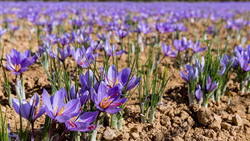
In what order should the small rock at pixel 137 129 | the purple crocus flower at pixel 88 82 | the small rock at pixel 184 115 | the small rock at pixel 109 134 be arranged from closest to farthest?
the purple crocus flower at pixel 88 82
the small rock at pixel 109 134
the small rock at pixel 137 129
the small rock at pixel 184 115

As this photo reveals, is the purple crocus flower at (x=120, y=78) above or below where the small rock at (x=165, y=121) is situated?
above

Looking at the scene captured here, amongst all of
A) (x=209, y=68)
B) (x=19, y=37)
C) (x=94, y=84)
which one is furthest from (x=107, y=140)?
(x=19, y=37)

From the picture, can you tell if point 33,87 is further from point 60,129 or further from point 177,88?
point 177,88

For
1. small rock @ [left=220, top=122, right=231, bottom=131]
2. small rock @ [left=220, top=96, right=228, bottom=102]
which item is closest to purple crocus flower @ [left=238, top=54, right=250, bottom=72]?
small rock @ [left=220, top=96, right=228, bottom=102]

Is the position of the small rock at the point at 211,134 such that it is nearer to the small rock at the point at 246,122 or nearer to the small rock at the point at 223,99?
the small rock at the point at 246,122

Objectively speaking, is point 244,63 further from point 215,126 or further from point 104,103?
point 104,103

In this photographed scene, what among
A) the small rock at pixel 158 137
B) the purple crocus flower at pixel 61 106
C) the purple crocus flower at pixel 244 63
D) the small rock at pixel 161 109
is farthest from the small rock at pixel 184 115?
→ the purple crocus flower at pixel 61 106

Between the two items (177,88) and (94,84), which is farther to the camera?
(177,88)

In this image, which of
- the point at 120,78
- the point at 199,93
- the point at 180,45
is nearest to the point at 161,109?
the point at 199,93
